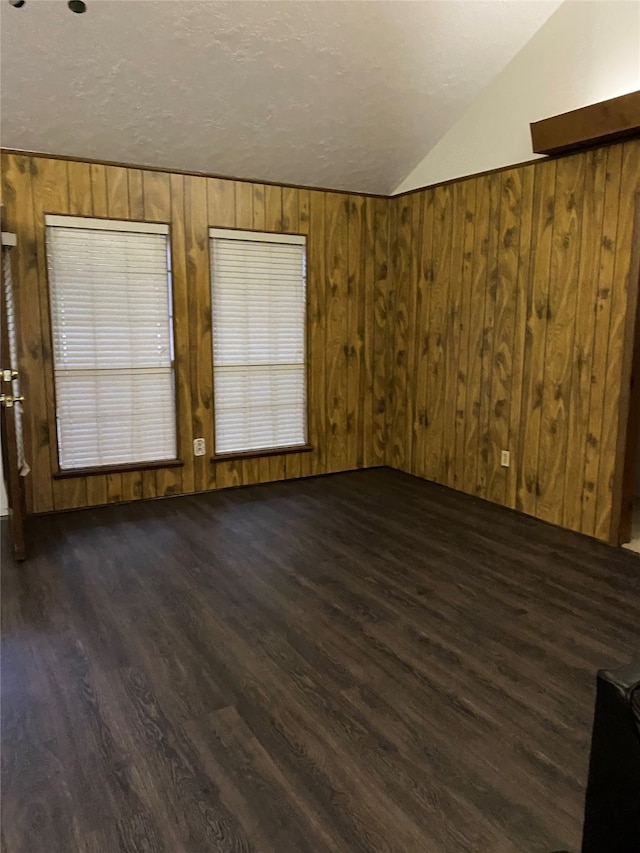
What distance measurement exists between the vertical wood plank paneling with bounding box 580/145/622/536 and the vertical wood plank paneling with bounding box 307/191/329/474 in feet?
6.93

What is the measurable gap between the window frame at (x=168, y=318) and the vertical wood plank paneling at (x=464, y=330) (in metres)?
2.05

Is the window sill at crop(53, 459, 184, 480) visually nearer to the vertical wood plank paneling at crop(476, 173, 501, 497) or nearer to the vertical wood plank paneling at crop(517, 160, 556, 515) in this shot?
the vertical wood plank paneling at crop(476, 173, 501, 497)

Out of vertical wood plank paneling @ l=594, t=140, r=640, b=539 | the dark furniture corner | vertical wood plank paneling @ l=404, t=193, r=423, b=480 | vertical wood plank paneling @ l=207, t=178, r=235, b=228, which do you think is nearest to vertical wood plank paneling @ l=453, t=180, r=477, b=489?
vertical wood plank paneling @ l=404, t=193, r=423, b=480

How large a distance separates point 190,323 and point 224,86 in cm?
153

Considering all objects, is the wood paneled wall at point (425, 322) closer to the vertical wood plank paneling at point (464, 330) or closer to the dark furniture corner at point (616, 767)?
the vertical wood plank paneling at point (464, 330)

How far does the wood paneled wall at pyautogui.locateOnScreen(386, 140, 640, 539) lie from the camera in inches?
135

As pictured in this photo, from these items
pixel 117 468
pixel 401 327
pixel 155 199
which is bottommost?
pixel 117 468

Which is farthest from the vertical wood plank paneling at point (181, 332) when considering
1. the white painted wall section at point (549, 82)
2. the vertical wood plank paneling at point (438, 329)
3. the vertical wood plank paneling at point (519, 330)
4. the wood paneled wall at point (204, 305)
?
the vertical wood plank paneling at point (519, 330)

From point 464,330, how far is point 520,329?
1.69 ft

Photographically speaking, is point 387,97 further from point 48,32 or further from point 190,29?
point 48,32

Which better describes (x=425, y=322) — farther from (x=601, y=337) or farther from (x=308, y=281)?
(x=601, y=337)

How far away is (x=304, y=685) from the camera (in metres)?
2.13

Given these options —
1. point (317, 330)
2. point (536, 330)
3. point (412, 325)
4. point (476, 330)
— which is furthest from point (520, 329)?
point (317, 330)

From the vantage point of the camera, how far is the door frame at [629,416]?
325cm
